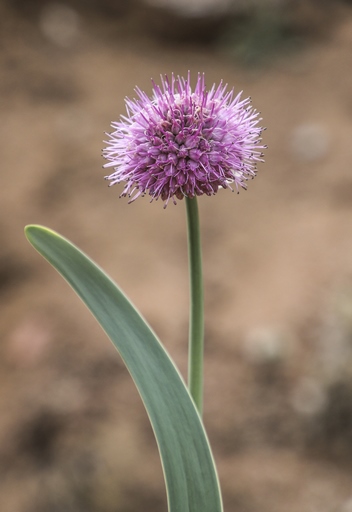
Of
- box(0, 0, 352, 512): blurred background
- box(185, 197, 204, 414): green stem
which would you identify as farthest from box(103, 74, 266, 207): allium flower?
box(0, 0, 352, 512): blurred background

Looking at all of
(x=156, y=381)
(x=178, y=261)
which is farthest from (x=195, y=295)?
(x=178, y=261)

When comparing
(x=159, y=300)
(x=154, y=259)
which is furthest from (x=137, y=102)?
(x=154, y=259)

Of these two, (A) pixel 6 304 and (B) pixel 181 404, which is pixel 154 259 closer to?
(A) pixel 6 304

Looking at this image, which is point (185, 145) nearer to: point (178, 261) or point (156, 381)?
point (156, 381)

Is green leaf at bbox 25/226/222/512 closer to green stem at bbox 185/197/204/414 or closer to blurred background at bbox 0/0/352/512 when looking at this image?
green stem at bbox 185/197/204/414

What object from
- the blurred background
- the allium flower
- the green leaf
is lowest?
the green leaf
